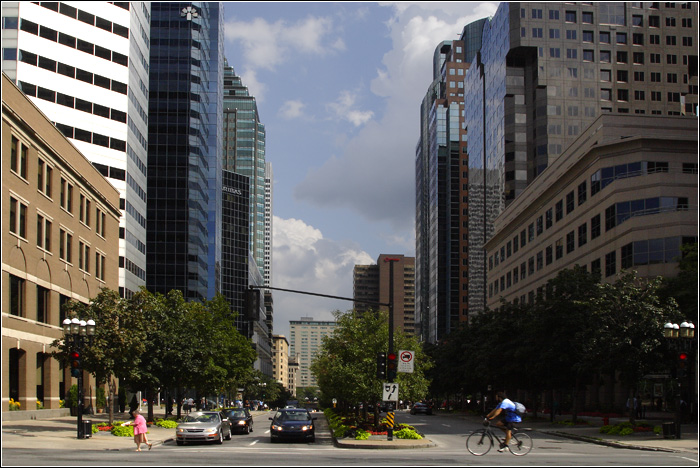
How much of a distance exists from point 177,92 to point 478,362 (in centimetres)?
7433

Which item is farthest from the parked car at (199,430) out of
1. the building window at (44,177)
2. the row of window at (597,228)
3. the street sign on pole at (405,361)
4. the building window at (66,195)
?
the row of window at (597,228)

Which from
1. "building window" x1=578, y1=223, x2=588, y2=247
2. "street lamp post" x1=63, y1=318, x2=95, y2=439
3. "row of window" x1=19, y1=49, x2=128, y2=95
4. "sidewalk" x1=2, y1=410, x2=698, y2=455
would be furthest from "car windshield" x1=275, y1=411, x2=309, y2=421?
"row of window" x1=19, y1=49, x2=128, y2=95

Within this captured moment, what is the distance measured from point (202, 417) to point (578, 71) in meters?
94.4

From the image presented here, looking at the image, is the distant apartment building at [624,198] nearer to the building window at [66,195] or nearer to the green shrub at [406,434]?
the green shrub at [406,434]

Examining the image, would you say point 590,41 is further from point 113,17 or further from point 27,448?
point 27,448

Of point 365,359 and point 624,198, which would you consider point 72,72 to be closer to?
point 624,198

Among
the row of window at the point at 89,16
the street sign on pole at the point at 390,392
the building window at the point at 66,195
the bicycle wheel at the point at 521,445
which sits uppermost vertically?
the row of window at the point at 89,16

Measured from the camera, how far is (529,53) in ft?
391

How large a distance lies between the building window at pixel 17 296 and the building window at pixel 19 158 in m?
6.23

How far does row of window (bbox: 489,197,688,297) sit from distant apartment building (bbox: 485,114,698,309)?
0.08 meters

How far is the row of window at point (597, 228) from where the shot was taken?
209 feet

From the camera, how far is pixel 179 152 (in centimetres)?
→ 12575

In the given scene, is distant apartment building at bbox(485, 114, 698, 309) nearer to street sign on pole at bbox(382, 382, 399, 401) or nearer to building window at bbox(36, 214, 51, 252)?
street sign on pole at bbox(382, 382, 399, 401)

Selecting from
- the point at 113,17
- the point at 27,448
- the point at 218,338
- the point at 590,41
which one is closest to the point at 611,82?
the point at 590,41
